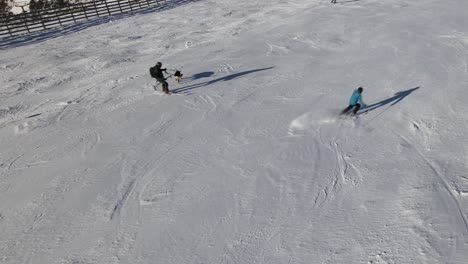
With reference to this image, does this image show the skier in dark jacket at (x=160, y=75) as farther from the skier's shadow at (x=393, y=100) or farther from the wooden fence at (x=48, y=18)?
the wooden fence at (x=48, y=18)

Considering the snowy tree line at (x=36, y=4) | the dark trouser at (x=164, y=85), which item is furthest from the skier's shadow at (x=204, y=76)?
the snowy tree line at (x=36, y=4)

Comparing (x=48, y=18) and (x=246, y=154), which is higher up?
(x=48, y=18)

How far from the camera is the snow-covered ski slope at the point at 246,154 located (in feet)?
22.1

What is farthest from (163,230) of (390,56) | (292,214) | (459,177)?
(390,56)

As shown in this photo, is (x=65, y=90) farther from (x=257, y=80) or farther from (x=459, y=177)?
(x=459, y=177)

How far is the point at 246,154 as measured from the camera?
9250mm

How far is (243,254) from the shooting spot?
646 cm

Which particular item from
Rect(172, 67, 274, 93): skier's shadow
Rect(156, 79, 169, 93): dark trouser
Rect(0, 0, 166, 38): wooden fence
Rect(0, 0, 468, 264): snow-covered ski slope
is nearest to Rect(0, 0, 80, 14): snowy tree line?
Rect(0, 0, 166, 38): wooden fence

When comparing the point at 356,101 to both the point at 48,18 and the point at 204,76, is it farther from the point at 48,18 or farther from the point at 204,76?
the point at 48,18

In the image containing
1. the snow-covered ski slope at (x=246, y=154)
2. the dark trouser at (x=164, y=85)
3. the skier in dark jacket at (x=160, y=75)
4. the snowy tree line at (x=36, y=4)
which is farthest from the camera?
the snowy tree line at (x=36, y=4)

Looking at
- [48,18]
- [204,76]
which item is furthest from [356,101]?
[48,18]

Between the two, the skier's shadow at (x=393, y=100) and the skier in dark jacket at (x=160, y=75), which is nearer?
the skier's shadow at (x=393, y=100)

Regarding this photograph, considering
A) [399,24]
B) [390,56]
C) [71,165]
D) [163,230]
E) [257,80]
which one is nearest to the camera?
[163,230]

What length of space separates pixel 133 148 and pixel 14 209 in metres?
3.15
